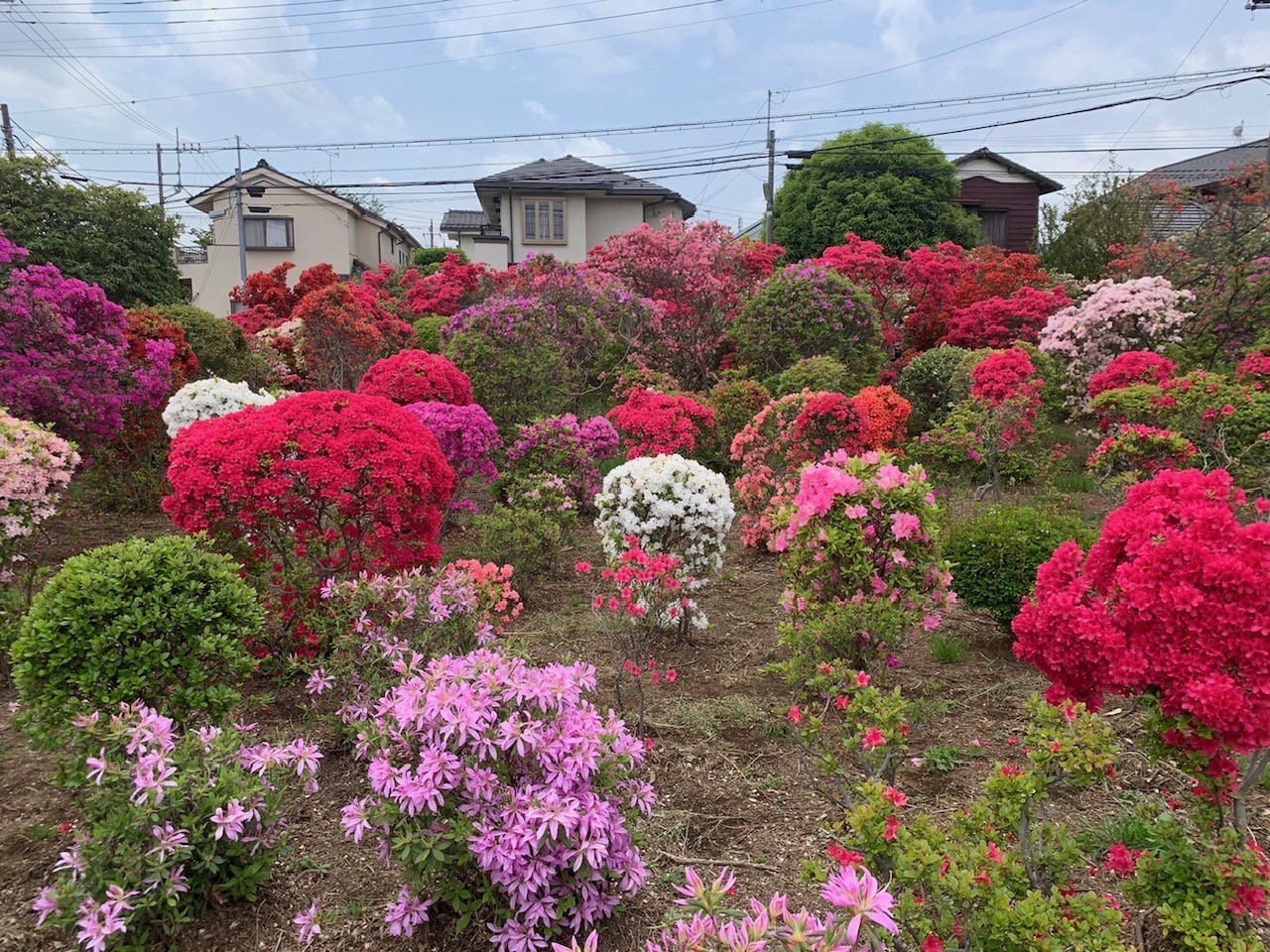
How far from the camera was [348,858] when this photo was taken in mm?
2748

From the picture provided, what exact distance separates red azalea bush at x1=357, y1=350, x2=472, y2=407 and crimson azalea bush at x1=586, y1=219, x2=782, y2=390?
458 centimetres

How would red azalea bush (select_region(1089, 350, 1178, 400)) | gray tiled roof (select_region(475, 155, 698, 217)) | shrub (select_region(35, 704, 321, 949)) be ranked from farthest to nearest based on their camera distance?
gray tiled roof (select_region(475, 155, 698, 217)), red azalea bush (select_region(1089, 350, 1178, 400)), shrub (select_region(35, 704, 321, 949))

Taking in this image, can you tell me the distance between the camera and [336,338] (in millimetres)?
11711

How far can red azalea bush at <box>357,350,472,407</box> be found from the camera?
746 cm

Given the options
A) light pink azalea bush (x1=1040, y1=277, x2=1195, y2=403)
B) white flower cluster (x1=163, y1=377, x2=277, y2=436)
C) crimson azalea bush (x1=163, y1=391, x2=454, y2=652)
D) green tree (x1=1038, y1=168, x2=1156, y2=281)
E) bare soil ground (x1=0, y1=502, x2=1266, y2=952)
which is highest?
green tree (x1=1038, y1=168, x2=1156, y2=281)

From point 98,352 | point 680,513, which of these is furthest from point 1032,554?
point 98,352

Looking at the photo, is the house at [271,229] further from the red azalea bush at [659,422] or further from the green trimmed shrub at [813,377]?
the red azalea bush at [659,422]

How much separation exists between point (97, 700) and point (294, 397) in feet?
6.56

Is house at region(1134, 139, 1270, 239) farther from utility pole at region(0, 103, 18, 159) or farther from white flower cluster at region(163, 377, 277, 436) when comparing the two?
utility pole at region(0, 103, 18, 159)

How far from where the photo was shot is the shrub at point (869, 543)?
11.4 ft

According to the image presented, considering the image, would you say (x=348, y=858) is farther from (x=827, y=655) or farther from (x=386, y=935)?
(x=827, y=655)

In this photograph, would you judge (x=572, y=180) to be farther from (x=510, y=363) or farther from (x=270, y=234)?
(x=510, y=363)

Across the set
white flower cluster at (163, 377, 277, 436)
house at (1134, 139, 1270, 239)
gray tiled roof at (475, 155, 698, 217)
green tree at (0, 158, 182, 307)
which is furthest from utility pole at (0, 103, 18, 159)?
house at (1134, 139, 1270, 239)

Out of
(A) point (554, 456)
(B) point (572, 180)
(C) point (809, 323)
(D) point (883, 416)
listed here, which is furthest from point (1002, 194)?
(A) point (554, 456)
